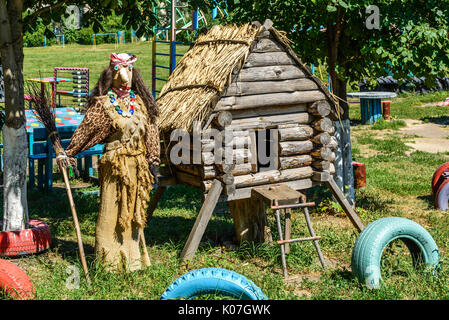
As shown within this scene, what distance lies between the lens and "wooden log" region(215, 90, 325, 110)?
6.36 meters

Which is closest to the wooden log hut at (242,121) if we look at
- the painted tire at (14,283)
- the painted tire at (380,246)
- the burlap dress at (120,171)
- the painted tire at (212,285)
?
the burlap dress at (120,171)

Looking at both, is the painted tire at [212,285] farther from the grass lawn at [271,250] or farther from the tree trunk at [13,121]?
the tree trunk at [13,121]

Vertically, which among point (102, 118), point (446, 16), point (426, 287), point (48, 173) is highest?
point (446, 16)

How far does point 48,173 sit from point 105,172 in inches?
164

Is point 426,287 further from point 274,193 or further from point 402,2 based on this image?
point 402,2

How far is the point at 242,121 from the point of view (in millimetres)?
6562

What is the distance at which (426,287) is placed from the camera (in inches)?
225

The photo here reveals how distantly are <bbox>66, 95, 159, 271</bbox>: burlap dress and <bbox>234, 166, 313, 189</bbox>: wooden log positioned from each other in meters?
1.07

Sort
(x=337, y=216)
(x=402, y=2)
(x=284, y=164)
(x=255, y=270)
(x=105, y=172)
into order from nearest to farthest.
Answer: (x=105, y=172) → (x=255, y=270) → (x=284, y=164) → (x=402, y=2) → (x=337, y=216)

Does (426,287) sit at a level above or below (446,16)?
below

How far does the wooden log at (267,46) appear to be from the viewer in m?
6.48
